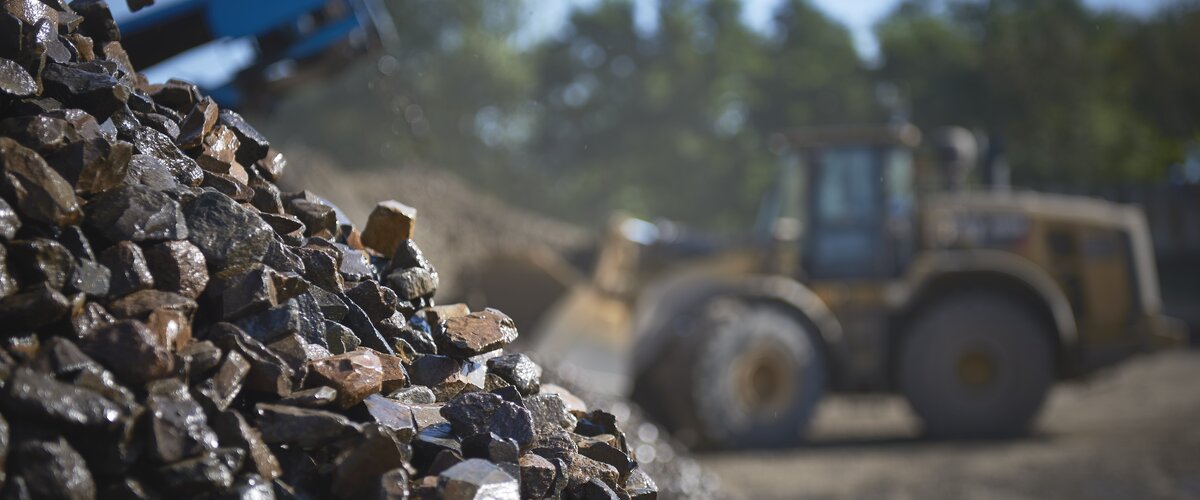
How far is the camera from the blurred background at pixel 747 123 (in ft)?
20.9

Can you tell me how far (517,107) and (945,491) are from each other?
25296mm

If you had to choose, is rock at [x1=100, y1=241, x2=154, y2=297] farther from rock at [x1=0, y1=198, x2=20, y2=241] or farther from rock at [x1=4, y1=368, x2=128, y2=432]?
rock at [x1=4, y1=368, x2=128, y2=432]

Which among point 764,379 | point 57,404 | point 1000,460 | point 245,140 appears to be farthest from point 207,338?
point 1000,460

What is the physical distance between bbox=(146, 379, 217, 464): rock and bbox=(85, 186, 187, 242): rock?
0.36 m

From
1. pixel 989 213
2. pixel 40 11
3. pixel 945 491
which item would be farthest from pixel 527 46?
pixel 40 11

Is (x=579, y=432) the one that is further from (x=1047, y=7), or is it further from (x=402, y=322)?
(x=1047, y=7)

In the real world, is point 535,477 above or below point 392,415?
below

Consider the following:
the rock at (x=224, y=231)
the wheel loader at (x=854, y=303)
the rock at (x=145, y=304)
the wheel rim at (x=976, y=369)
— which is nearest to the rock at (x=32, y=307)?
the rock at (x=145, y=304)

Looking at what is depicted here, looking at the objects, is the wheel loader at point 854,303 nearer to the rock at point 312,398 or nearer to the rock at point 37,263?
the rock at point 312,398

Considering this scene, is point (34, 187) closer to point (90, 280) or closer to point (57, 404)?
point (90, 280)

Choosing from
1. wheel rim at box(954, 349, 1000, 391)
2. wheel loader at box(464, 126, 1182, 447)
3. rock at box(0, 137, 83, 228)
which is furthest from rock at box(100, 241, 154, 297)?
wheel rim at box(954, 349, 1000, 391)

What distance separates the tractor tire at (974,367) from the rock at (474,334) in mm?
6372

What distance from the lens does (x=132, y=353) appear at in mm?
1836

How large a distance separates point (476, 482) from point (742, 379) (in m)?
6.05
